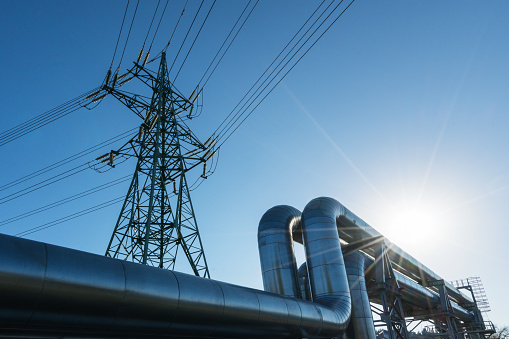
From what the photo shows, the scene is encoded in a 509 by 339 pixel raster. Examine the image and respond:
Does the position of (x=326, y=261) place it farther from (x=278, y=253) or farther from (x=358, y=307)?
(x=358, y=307)

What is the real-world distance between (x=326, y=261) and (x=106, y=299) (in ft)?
31.9

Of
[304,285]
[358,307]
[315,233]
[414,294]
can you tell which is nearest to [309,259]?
[315,233]

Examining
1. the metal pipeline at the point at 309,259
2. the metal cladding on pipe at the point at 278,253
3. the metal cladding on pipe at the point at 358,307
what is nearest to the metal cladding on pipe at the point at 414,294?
the metal cladding on pipe at the point at 358,307

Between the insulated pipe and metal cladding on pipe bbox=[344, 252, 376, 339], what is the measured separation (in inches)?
265

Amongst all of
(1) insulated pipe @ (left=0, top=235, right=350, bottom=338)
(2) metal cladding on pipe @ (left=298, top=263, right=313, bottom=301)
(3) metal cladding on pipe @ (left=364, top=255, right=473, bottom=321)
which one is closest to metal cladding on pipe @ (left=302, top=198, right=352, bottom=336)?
(2) metal cladding on pipe @ (left=298, top=263, right=313, bottom=301)

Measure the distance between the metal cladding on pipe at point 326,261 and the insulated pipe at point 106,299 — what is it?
4.78m

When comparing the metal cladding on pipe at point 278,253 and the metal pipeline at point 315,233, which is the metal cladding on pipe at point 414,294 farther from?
→ the metal cladding on pipe at point 278,253

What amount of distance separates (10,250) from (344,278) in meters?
11.7

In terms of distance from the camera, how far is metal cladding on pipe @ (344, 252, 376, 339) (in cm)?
1424

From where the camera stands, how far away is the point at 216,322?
8.19m

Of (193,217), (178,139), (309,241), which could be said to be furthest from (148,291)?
(178,139)

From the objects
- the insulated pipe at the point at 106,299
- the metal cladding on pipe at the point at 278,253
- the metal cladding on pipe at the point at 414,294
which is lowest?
the insulated pipe at the point at 106,299

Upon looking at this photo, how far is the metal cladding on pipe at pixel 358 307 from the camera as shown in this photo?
1424 centimetres

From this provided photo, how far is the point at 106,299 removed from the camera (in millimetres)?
6117
